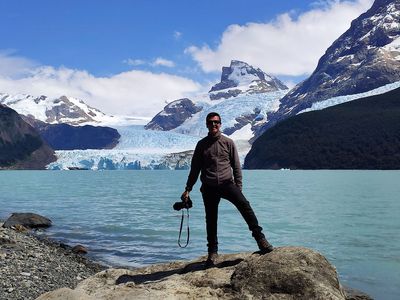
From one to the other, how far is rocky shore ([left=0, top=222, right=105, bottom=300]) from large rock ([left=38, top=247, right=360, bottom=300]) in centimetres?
479

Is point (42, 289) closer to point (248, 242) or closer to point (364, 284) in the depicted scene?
point (364, 284)

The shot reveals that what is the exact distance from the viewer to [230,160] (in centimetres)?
1046

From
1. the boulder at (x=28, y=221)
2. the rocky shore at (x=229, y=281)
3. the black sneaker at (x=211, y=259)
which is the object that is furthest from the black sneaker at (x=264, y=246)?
the boulder at (x=28, y=221)

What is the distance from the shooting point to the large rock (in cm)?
859

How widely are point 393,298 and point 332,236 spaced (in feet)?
49.9

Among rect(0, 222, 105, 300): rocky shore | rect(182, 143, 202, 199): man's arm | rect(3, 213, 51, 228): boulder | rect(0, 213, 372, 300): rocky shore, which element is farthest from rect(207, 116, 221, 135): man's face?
rect(3, 213, 51, 228): boulder

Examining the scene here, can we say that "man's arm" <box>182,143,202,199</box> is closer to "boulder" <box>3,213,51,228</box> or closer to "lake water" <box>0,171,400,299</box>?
"lake water" <box>0,171,400,299</box>

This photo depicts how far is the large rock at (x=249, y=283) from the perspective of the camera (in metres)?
8.59

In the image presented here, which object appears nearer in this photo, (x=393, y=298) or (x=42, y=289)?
(x=42, y=289)

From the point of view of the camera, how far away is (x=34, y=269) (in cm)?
1761

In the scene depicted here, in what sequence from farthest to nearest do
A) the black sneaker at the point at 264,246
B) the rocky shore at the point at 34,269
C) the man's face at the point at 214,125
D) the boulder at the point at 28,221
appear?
the boulder at the point at 28,221 → the rocky shore at the point at 34,269 → the man's face at the point at 214,125 → the black sneaker at the point at 264,246

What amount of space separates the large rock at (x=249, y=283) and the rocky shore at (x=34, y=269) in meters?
4.79

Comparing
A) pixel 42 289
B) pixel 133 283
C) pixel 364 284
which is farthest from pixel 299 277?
pixel 364 284

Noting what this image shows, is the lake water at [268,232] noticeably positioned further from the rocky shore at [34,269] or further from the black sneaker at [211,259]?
the black sneaker at [211,259]
